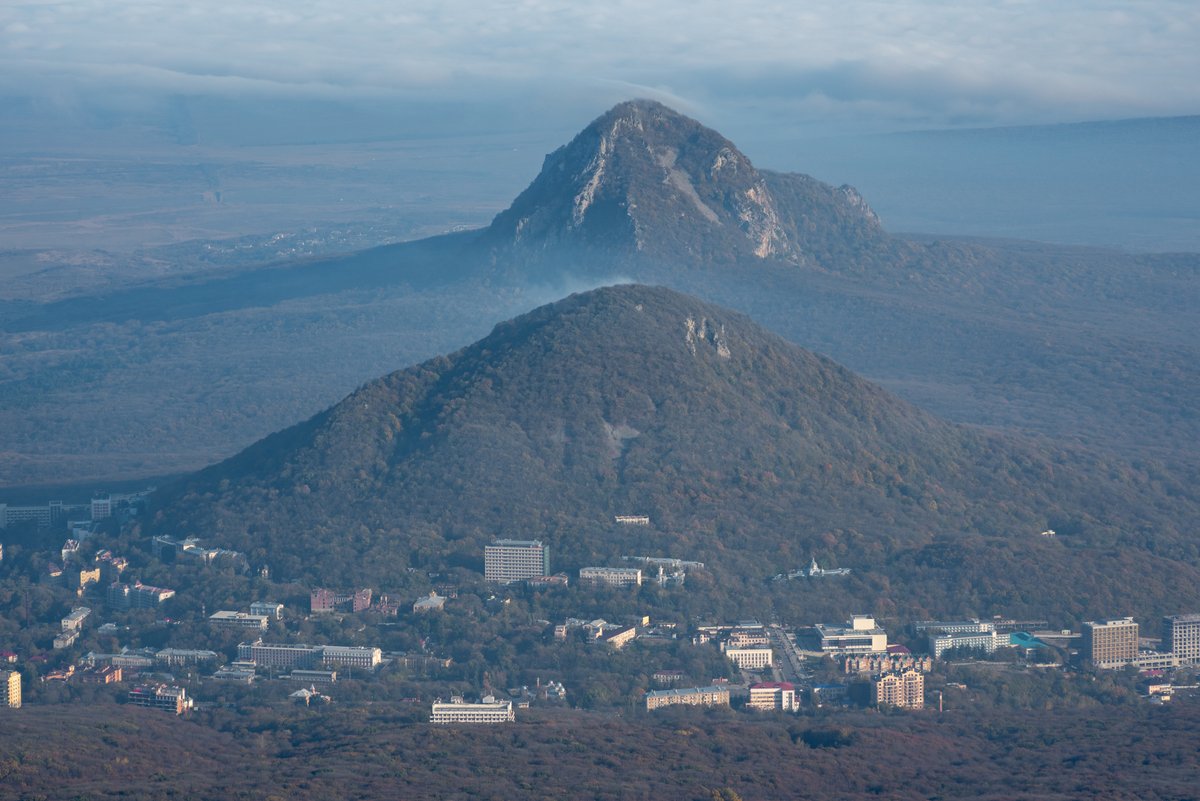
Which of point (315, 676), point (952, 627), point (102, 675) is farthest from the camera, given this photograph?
point (952, 627)

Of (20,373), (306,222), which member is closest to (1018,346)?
(20,373)

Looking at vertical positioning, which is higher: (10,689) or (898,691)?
(898,691)

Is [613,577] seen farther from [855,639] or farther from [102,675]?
[102,675]

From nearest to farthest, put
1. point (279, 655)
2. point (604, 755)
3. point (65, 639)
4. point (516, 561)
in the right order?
point (604, 755), point (279, 655), point (65, 639), point (516, 561)

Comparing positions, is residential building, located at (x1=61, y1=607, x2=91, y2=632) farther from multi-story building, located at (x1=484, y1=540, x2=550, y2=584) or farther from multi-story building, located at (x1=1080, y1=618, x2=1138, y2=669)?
multi-story building, located at (x1=1080, y1=618, x2=1138, y2=669)

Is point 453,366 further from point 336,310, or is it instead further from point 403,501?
point 336,310

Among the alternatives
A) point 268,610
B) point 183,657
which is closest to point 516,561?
point 268,610

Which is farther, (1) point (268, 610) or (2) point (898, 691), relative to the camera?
(1) point (268, 610)
